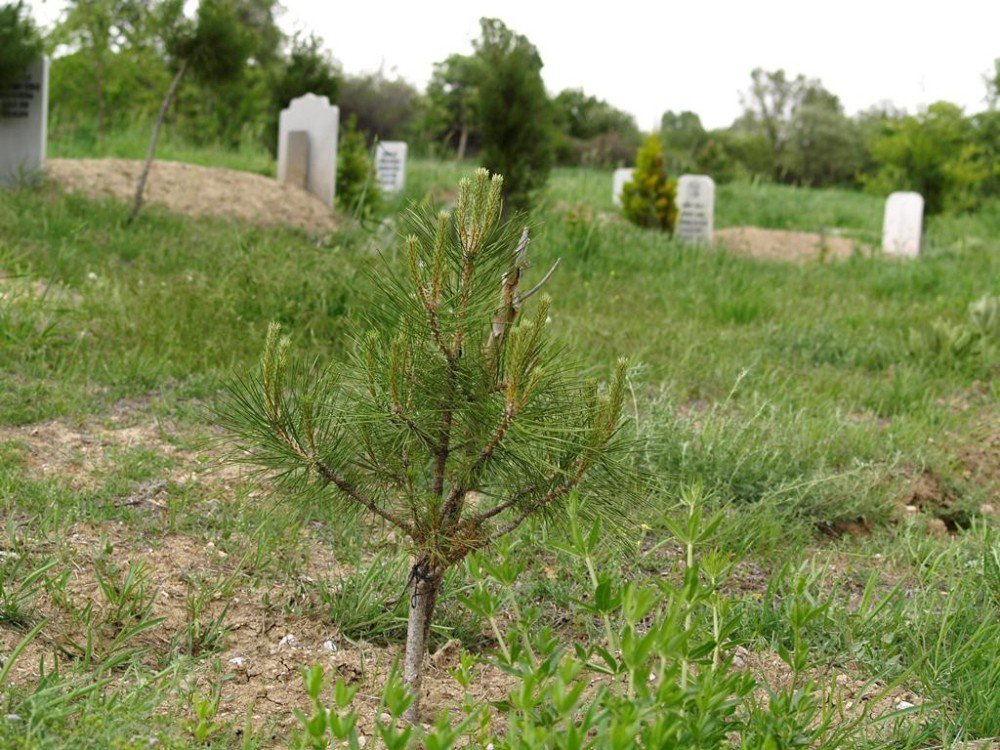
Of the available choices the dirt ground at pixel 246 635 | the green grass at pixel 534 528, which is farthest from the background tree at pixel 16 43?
the dirt ground at pixel 246 635

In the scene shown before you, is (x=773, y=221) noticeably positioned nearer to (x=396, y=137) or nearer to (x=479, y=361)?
(x=396, y=137)

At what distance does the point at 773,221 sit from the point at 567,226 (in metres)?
7.17

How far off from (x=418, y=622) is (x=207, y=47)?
6.84 metres

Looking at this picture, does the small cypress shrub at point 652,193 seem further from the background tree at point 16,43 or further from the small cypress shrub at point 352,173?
the background tree at point 16,43

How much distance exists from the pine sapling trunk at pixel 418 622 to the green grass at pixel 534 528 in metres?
0.08

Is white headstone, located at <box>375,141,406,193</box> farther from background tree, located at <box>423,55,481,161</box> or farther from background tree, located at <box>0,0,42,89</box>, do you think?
background tree, located at <box>423,55,481,161</box>

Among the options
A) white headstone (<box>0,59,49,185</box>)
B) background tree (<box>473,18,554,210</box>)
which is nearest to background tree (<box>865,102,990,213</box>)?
background tree (<box>473,18,554,210</box>)

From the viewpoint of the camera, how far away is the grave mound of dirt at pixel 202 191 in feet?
27.2

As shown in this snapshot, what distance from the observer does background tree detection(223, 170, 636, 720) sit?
169 cm

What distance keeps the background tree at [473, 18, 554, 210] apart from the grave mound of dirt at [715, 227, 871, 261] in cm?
235

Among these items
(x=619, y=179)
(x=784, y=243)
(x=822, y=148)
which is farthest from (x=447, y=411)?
(x=822, y=148)

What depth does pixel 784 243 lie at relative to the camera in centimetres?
1290

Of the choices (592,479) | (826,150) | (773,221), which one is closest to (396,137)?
(773,221)

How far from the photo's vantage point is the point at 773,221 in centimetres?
1527
